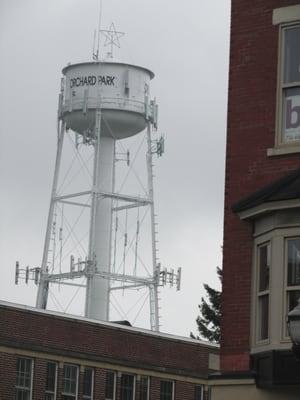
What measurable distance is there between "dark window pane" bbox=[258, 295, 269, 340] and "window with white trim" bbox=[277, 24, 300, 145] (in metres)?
2.73

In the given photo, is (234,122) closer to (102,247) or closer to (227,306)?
(227,306)

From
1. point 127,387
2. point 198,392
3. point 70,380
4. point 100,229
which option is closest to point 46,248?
point 100,229

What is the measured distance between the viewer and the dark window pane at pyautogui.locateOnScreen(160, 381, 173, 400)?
5922 centimetres

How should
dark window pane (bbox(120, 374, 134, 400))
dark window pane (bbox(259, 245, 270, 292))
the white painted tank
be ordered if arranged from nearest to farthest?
dark window pane (bbox(259, 245, 270, 292))
dark window pane (bbox(120, 374, 134, 400))
the white painted tank

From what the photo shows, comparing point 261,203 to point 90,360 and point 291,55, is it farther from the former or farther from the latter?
point 90,360

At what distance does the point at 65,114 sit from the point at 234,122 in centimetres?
5096

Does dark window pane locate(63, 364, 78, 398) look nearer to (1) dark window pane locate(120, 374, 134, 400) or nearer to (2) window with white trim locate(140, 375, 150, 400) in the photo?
(1) dark window pane locate(120, 374, 134, 400)

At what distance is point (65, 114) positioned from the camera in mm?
78625

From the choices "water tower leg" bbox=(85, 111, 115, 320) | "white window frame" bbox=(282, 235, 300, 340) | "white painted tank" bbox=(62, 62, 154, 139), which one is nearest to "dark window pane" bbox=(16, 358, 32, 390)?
"water tower leg" bbox=(85, 111, 115, 320)

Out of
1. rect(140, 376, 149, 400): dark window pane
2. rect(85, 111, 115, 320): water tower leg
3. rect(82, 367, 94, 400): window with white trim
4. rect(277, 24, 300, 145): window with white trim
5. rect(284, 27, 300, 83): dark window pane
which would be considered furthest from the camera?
rect(85, 111, 115, 320): water tower leg

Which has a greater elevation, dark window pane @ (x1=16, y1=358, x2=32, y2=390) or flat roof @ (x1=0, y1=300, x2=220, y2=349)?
flat roof @ (x1=0, y1=300, x2=220, y2=349)

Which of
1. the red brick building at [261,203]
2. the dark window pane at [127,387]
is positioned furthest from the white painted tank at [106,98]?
the red brick building at [261,203]

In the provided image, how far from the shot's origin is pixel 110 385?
5688 cm

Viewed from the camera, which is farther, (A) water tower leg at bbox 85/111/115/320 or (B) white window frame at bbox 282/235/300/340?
(A) water tower leg at bbox 85/111/115/320
